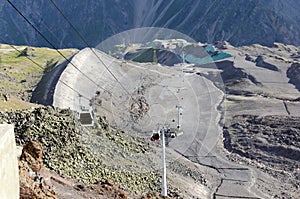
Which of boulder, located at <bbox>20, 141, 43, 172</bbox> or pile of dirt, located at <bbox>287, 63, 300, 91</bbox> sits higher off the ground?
pile of dirt, located at <bbox>287, 63, 300, 91</bbox>

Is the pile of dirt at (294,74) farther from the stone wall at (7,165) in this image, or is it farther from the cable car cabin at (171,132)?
the stone wall at (7,165)

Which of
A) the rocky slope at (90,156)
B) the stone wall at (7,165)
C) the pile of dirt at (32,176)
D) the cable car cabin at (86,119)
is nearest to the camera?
the stone wall at (7,165)

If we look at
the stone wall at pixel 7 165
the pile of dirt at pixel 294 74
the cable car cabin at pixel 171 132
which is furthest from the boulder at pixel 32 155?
the pile of dirt at pixel 294 74

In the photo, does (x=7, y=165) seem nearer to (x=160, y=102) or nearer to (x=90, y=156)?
(x=160, y=102)

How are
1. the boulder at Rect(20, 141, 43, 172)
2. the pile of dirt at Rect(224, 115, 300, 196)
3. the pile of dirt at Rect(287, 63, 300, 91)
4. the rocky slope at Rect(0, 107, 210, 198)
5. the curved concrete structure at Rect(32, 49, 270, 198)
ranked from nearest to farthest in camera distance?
the boulder at Rect(20, 141, 43, 172) < the curved concrete structure at Rect(32, 49, 270, 198) < the rocky slope at Rect(0, 107, 210, 198) < the pile of dirt at Rect(224, 115, 300, 196) < the pile of dirt at Rect(287, 63, 300, 91)

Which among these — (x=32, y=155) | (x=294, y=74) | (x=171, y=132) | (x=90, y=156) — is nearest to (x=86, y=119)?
(x=90, y=156)

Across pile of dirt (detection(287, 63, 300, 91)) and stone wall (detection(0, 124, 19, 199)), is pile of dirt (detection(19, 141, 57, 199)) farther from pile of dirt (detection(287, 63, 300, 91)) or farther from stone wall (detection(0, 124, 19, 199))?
pile of dirt (detection(287, 63, 300, 91))

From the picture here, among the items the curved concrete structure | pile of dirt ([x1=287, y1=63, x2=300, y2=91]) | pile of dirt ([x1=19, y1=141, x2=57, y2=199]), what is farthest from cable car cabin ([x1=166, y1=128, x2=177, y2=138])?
pile of dirt ([x1=287, y1=63, x2=300, y2=91])

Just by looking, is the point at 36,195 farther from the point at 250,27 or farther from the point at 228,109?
the point at 250,27
